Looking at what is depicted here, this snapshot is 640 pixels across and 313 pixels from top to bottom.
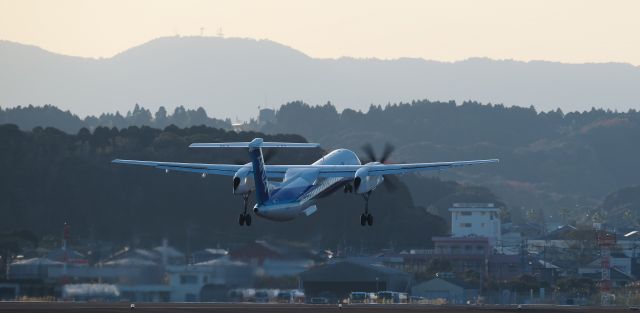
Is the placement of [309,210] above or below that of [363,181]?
below

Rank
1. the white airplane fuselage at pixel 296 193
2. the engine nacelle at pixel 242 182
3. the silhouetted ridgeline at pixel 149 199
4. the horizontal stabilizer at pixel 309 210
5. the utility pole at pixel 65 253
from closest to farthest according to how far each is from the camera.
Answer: the white airplane fuselage at pixel 296 193 → the engine nacelle at pixel 242 182 → the horizontal stabilizer at pixel 309 210 → the utility pole at pixel 65 253 → the silhouetted ridgeline at pixel 149 199

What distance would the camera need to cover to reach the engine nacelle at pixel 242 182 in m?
87.5

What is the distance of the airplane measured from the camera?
283ft

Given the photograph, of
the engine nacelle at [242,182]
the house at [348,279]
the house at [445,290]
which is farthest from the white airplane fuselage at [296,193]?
the house at [445,290]

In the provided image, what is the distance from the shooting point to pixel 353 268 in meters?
120

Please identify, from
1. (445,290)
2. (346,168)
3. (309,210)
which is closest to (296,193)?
(309,210)

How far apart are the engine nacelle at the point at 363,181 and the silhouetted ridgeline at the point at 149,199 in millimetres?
22732

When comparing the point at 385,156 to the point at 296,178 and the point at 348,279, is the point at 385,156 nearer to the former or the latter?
the point at 296,178

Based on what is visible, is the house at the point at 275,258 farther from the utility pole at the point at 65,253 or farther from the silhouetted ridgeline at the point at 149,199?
the utility pole at the point at 65,253

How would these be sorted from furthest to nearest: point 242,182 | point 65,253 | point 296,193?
point 65,253, point 296,193, point 242,182

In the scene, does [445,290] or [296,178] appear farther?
[445,290]

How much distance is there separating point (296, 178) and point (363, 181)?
12.6 feet

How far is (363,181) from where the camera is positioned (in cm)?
8900

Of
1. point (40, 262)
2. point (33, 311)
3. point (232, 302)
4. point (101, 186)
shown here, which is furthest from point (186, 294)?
point (101, 186)
